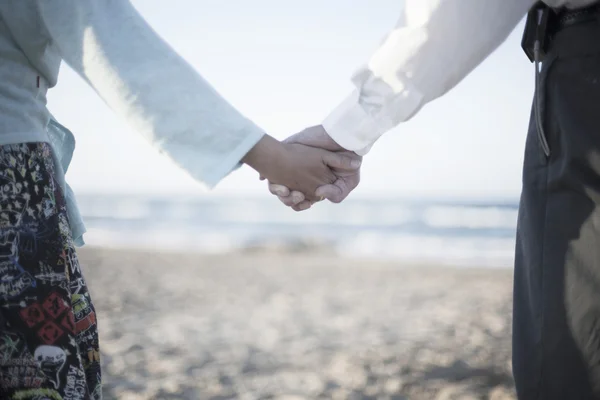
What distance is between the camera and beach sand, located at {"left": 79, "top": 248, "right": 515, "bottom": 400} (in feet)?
8.84

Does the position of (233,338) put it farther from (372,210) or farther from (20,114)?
(372,210)

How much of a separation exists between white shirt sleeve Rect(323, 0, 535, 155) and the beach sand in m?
1.60

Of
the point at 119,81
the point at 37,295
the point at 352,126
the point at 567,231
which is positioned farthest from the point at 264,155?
the point at 567,231

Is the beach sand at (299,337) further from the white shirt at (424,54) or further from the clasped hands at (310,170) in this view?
the white shirt at (424,54)

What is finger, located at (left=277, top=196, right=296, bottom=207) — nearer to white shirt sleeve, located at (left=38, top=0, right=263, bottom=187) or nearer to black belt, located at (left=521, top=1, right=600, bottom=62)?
white shirt sleeve, located at (left=38, top=0, right=263, bottom=187)

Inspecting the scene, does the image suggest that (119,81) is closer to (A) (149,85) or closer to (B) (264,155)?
(A) (149,85)

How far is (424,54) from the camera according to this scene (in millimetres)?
1396

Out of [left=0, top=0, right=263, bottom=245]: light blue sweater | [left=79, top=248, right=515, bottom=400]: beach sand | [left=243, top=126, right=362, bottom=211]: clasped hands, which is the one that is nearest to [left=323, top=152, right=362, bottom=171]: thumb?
[left=243, top=126, right=362, bottom=211]: clasped hands

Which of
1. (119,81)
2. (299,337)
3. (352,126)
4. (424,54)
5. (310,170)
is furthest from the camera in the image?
(299,337)

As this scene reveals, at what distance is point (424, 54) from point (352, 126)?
1.04 ft

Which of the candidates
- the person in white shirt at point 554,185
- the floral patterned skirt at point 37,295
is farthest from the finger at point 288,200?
the floral patterned skirt at point 37,295

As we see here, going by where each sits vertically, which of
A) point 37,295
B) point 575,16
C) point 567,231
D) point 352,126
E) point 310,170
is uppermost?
point 575,16

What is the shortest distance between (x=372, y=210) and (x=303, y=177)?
75.0 feet

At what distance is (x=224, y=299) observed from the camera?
525 centimetres
